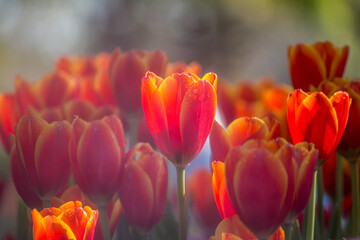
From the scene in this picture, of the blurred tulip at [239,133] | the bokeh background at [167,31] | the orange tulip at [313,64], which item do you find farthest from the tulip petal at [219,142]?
the bokeh background at [167,31]

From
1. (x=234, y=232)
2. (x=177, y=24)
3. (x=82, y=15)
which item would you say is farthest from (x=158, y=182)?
(x=177, y=24)

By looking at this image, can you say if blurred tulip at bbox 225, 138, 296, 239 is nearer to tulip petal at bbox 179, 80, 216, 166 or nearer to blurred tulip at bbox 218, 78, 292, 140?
tulip petal at bbox 179, 80, 216, 166

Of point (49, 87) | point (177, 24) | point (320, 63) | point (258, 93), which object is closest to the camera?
point (320, 63)

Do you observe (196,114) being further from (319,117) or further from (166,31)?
(166,31)

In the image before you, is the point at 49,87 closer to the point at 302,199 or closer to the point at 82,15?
the point at 302,199

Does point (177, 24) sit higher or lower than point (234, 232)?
higher

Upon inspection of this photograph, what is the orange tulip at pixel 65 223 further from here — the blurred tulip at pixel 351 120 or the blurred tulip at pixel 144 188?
the blurred tulip at pixel 351 120

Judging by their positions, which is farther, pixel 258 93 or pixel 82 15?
pixel 82 15
